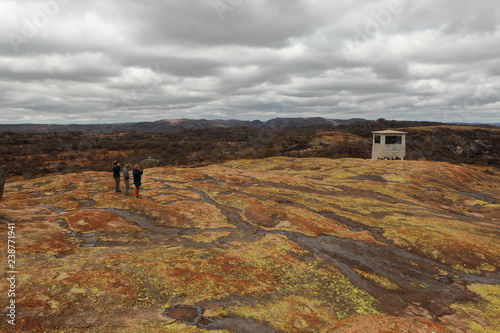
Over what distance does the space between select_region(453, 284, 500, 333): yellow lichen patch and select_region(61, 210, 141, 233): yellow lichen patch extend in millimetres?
16890

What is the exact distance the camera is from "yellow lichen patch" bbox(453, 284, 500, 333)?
10148 mm

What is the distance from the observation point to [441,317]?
35.1 ft

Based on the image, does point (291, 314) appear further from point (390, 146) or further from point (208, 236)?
point (390, 146)

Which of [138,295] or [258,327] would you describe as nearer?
[258,327]

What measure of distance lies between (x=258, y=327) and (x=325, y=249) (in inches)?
351

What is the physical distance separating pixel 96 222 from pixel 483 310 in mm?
20519

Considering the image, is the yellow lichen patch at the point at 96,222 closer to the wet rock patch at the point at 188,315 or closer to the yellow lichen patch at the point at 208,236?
the yellow lichen patch at the point at 208,236

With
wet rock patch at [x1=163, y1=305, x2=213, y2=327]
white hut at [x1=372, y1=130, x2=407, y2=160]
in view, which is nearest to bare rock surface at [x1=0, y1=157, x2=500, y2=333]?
wet rock patch at [x1=163, y1=305, x2=213, y2=327]

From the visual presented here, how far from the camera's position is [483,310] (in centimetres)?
1149

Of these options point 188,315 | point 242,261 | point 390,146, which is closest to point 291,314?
point 188,315

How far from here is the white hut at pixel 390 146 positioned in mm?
67750

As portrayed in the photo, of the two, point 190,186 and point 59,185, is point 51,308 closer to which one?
point 190,186

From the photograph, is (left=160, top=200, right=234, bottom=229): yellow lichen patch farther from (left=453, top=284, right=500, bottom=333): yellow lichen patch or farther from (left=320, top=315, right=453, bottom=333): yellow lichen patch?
(left=453, top=284, right=500, bottom=333): yellow lichen patch

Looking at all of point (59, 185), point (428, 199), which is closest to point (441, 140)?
point (428, 199)
